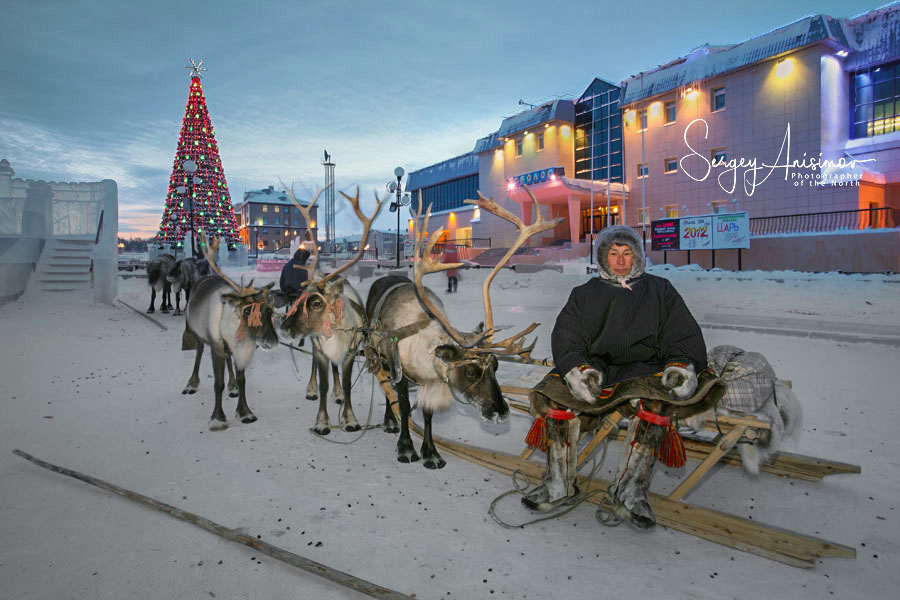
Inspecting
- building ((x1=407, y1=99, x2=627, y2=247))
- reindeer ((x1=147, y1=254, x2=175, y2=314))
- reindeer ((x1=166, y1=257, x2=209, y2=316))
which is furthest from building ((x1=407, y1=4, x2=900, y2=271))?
reindeer ((x1=147, y1=254, x2=175, y2=314))

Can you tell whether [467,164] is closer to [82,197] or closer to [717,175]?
[717,175]

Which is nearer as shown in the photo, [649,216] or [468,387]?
[468,387]

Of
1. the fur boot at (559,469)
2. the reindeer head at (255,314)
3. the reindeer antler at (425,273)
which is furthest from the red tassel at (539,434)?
the reindeer head at (255,314)

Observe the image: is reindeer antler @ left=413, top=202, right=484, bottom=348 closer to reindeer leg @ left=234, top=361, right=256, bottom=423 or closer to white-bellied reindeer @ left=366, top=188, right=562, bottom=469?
white-bellied reindeer @ left=366, top=188, right=562, bottom=469

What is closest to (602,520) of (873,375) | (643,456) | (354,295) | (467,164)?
(643,456)

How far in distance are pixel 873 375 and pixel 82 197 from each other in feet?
74.8

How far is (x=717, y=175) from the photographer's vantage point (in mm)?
26703

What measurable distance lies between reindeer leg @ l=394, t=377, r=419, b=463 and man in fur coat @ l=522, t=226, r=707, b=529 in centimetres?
141

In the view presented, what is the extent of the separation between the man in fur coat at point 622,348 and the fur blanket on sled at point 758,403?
2.18ft

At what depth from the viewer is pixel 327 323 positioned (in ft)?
17.7

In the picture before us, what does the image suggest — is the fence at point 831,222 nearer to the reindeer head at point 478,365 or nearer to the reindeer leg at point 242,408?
the reindeer head at point 478,365

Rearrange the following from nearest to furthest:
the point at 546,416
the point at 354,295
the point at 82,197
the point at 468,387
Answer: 1. the point at 546,416
2. the point at 468,387
3. the point at 354,295
4. the point at 82,197

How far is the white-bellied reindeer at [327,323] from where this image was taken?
17.5ft

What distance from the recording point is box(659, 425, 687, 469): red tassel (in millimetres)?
3250
